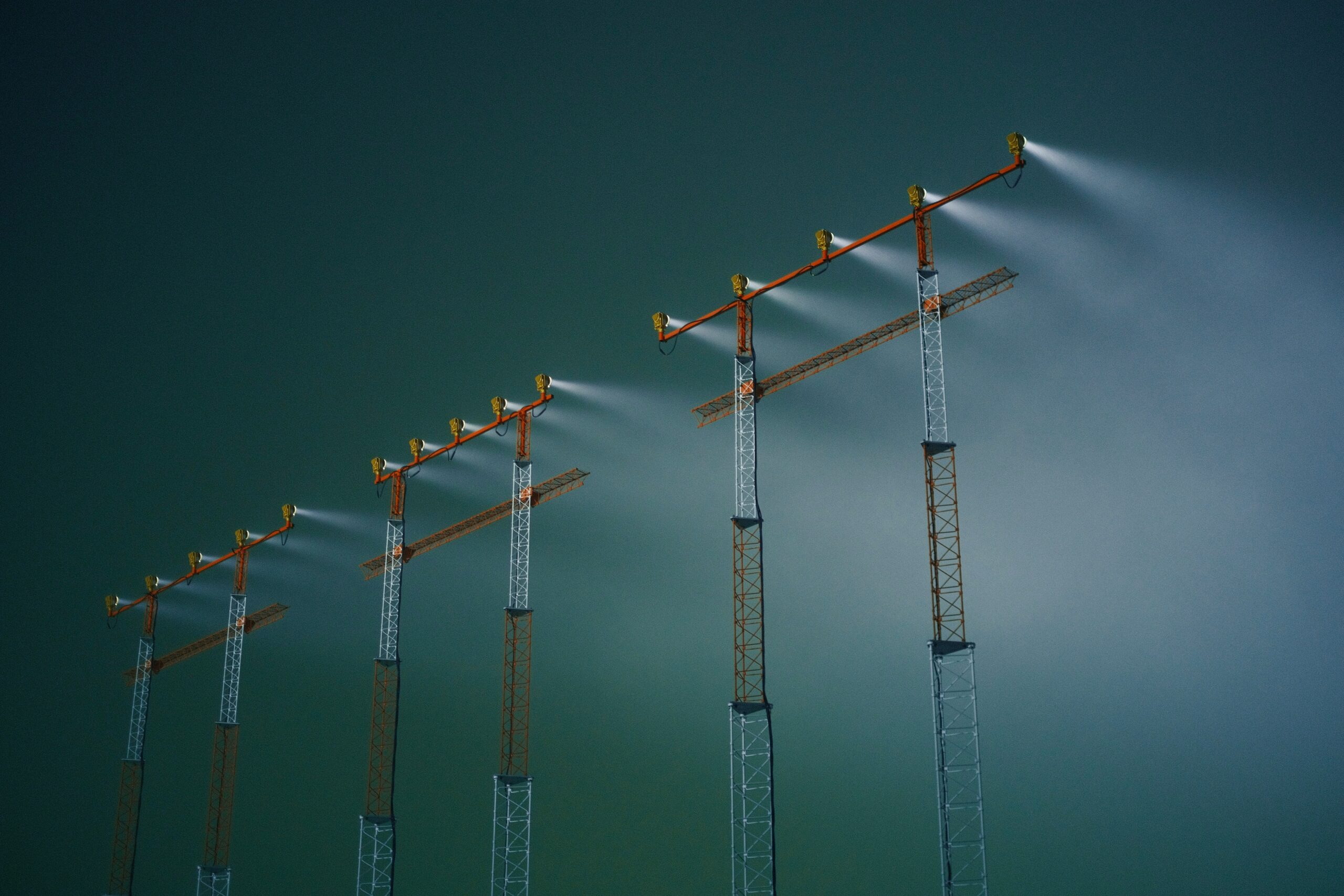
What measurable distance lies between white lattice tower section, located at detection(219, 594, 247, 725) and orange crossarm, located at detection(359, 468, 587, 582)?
674 cm

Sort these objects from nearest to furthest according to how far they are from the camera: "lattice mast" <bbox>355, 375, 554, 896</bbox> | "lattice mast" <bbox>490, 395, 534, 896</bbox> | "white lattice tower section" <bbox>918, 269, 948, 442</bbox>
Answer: "white lattice tower section" <bbox>918, 269, 948, 442</bbox> < "lattice mast" <bbox>490, 395, 534, 896</bbox> < "lattice mast" <bbox>355, 375, 554, 896</bbox>

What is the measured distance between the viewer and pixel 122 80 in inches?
2995

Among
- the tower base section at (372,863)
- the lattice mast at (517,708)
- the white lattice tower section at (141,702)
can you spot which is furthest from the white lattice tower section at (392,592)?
the white lattice tower section at (141,702)

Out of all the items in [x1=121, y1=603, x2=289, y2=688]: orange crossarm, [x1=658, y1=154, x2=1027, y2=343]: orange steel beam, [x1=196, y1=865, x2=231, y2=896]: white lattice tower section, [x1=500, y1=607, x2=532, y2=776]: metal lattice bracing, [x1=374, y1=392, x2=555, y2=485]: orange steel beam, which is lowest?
[x1=196, y1=865, x2=231, y2=896]: white lattice tower section

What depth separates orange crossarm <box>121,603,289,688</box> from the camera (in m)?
72.9

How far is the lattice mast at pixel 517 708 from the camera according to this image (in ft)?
172

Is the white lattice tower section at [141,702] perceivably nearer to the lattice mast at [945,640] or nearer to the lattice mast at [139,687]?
the lattice mast at [139,687]

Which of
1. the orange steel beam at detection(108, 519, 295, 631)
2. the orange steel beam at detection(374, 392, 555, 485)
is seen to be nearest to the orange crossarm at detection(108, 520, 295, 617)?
the orange steel beam at detection(108, 519, 295, 631)

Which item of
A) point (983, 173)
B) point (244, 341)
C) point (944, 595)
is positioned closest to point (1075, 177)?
point (983, 173)

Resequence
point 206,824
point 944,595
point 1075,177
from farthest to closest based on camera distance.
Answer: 1. point 206,824
2. point 944,595
3. point 1075,177

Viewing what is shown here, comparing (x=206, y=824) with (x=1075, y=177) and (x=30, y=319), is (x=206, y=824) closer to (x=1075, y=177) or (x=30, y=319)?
(x=30, y=319)

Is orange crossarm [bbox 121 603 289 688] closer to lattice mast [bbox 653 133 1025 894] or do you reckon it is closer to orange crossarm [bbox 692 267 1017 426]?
lattice mast [bbox 653 133 1025 894]

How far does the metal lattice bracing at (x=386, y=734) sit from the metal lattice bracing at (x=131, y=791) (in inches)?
459

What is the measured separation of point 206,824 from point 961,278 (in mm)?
47608
